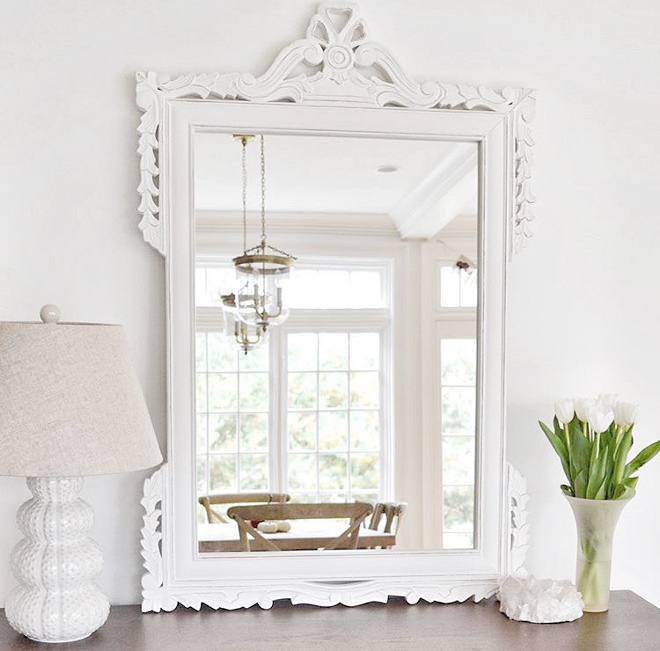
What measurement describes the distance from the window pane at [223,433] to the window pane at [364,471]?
264 millimetres

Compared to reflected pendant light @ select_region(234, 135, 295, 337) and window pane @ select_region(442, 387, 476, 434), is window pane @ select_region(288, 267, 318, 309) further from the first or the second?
window pane @ select_region(442, 387, 476, 434)

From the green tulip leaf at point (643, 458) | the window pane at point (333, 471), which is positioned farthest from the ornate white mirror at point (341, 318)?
the green tulip leaf at point (643, 458)

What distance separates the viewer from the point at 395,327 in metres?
1.74

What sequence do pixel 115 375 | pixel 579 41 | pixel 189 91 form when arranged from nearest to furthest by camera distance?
pixel 115 375, pixel 189 91, pixel 579 41

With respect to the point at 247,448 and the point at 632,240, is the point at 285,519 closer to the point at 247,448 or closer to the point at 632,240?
the point at 247,448

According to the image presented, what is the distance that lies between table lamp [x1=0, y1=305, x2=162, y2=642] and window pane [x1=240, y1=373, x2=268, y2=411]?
28cm

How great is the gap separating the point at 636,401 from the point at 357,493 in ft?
2.33

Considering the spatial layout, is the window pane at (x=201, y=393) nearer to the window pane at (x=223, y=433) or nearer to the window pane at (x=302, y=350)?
the window pane at (x=223, y=433)

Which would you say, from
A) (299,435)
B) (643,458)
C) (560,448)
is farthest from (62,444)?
(643,458)

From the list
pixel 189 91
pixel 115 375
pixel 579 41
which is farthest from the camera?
pixel 579 41

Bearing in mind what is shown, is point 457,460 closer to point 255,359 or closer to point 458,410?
point 458,410

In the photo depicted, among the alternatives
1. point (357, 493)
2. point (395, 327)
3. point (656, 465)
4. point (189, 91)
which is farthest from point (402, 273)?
point (656, 465)

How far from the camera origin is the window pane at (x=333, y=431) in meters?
1.73

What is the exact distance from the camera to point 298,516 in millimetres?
1734
